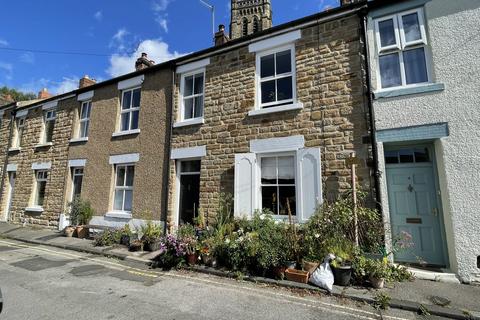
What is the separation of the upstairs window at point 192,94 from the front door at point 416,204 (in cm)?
586

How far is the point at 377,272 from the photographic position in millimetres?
4688

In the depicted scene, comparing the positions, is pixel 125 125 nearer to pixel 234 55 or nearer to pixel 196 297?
pixel 234 55

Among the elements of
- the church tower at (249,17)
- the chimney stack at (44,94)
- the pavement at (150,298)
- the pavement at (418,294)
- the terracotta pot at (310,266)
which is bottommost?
the pavement at (150,298)

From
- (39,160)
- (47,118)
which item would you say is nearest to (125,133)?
(39,160)

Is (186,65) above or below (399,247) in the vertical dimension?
above

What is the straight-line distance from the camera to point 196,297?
15.0 feet

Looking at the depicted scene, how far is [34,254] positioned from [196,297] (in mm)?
5981

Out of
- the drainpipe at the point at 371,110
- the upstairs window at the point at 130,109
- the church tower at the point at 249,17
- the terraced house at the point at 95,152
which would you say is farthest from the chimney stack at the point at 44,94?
the church tower at the point at 249,17

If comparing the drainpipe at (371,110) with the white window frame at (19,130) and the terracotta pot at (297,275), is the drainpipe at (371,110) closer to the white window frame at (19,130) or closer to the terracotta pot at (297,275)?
the terracotta pot at (297,275)

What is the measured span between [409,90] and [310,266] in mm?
4275

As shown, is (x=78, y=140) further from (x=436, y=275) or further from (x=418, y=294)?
(x=436, y=275)

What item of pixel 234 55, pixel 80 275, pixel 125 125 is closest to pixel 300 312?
pixel 80 275

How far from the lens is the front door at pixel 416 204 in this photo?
18.4ft

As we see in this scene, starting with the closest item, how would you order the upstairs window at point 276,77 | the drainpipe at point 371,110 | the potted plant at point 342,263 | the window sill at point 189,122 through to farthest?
the potted plant at point 342,263
the drainpipe at point 371,110
the upstairs window at point 276,77
the window sill at point 189,122
